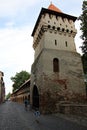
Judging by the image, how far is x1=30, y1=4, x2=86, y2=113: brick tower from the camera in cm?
1416

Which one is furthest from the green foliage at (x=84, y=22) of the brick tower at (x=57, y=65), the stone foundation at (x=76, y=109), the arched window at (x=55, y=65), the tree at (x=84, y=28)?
the stone foundation at (x=76, y=109)

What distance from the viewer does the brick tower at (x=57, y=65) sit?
46.5 ft

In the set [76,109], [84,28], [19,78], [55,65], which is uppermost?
[84,28]

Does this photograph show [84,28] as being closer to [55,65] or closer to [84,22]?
[84,22]

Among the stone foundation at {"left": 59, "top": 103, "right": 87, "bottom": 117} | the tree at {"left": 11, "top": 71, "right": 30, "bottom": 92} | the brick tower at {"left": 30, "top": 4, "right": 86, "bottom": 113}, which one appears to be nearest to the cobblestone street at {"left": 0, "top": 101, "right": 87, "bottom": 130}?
the stone foundation at {"left": 59, "top": 103, "right": 87, "bottom": 117}

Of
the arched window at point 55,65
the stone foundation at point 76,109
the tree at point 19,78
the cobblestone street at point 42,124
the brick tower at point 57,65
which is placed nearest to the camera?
the cobblestone street at point 42,124

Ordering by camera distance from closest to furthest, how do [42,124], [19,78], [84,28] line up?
[42,124]
[84,28]
[19,78]

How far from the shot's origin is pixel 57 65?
52.1 ft

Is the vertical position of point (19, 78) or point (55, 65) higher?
point (19, 78)

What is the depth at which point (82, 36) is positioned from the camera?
1695 centimetres

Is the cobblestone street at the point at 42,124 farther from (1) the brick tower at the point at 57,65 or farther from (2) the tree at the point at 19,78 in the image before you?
(2) the tree at the point at 19,78

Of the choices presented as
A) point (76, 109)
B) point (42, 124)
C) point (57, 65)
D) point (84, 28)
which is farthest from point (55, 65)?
point (42, 124)

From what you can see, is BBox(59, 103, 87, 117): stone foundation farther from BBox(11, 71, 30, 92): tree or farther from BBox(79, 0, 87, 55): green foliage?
BBox(11, 71, 30, 92): tree

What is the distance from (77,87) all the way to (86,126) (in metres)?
7.82
